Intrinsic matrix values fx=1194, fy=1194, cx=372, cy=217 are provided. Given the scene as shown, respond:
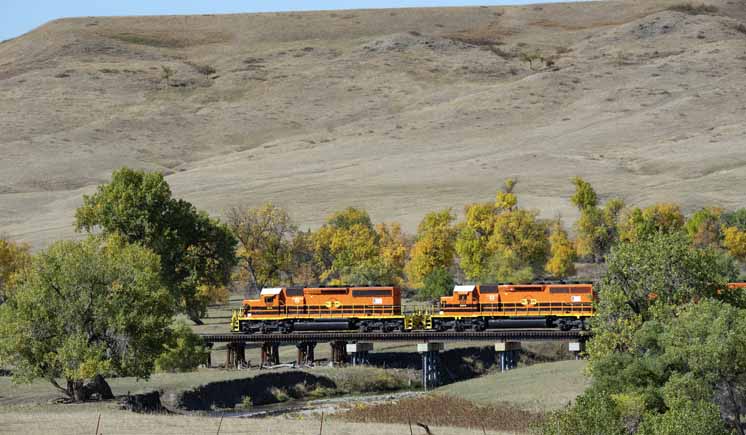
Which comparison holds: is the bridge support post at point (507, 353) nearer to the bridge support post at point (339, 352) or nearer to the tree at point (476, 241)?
the bridge support post at point (339, 352)

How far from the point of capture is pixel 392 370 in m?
83.4

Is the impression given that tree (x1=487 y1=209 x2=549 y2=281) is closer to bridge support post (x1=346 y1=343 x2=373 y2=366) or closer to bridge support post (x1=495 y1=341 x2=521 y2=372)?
bridge support post (x1=346 y1=343 x2=373 y2=366)

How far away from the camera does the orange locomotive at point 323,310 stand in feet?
284

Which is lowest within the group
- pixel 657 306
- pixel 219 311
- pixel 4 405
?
pixel 219 311

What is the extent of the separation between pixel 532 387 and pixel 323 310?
27.9 metres

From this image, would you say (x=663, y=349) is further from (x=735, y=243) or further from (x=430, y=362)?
(x=735, y=243)

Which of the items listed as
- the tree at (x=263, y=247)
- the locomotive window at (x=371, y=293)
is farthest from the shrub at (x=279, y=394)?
the tree at (x=263, y=247)

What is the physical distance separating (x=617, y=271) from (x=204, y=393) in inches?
971

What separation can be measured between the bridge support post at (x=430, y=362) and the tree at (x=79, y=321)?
24922 mm

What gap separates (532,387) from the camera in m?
62.4

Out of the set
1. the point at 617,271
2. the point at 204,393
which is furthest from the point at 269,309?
the point at 617,271

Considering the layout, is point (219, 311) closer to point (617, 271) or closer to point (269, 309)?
point (269, 309)

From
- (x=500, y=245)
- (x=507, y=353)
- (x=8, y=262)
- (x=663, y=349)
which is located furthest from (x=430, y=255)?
(x=663, y=349)

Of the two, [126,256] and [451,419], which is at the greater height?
[126,256]
